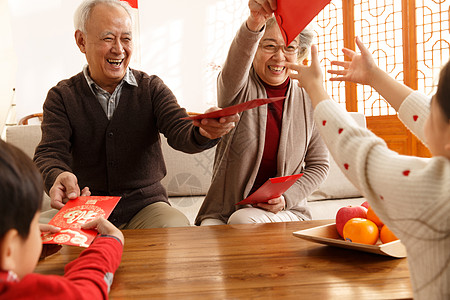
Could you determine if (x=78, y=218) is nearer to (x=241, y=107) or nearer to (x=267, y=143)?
(x=241, y=107)

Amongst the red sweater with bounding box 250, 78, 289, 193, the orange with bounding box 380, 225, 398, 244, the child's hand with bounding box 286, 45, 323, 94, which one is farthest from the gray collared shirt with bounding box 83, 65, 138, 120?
the orange with bounding box 380, 225, 398, 244

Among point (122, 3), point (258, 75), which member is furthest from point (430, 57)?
point (122, 3)

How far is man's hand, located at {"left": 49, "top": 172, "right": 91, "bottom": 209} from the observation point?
137cm

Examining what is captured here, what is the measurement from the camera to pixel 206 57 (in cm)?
600

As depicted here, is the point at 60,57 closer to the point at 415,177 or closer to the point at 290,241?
the point at 290,241

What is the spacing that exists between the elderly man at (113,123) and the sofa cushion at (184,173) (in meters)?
0.74

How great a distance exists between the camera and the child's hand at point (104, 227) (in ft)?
3.49

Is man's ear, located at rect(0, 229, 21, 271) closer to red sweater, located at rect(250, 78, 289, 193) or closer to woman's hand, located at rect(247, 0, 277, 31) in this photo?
woman's hand, located at rect(247, 0, 277, 31)

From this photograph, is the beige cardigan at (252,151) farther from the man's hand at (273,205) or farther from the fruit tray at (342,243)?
the fruit tray at (342,243)

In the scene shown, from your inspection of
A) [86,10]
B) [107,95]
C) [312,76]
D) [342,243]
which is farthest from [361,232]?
[86,10]

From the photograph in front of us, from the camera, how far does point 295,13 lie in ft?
4.12

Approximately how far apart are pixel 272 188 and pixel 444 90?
2.95 ft

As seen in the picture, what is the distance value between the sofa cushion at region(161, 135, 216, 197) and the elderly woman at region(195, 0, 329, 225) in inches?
30.4

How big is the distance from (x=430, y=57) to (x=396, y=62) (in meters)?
0.36
